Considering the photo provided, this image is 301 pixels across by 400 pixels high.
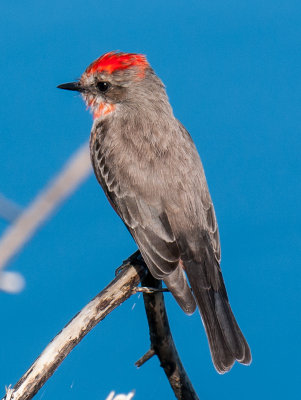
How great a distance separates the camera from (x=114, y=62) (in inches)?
147

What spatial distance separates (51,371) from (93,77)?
2.09 meters

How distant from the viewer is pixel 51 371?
229 cm

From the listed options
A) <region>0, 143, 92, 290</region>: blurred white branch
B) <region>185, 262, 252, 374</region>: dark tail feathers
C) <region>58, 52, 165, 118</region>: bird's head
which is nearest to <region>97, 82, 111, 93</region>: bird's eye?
<region>58, 52, 165, 118</region>: bird's head

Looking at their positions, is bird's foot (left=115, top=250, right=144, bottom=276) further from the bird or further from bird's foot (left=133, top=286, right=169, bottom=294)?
bird's foot (left=133, top=286, right=169, bottom=294)

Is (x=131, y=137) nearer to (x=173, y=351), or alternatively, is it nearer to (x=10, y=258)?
(x=173, y=351)

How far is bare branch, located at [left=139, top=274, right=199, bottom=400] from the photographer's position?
3.10m

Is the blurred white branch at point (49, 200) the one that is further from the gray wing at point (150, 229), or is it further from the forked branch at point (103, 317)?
the gray wing at point (150, 229)

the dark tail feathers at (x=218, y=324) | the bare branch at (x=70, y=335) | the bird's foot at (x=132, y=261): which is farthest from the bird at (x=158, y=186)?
the bare branch at (x=70, y=335)

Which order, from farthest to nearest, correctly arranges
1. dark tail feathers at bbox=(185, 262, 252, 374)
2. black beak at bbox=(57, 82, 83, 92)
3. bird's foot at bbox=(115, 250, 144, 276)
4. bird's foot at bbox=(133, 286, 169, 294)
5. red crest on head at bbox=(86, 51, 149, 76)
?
black beak at bbox=(57, 82, 83, 92)
red crest on head at bbox=(86, 51, 149, 76)
bird's foot at bbox=(115, 250, 144, 276)
dark tail feathers at bbox=(185, 262, 252, 374)
bird's foot at bbox=(133, 286, 169, 294)

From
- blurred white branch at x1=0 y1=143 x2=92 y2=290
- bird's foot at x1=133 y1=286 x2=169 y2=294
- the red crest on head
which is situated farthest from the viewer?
the red crest on head

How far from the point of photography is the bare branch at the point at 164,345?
3104 millimetres

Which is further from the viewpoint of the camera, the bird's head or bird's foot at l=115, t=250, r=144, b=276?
the bird's head

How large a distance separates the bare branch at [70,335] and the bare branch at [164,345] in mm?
160

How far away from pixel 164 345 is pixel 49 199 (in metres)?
1.95
